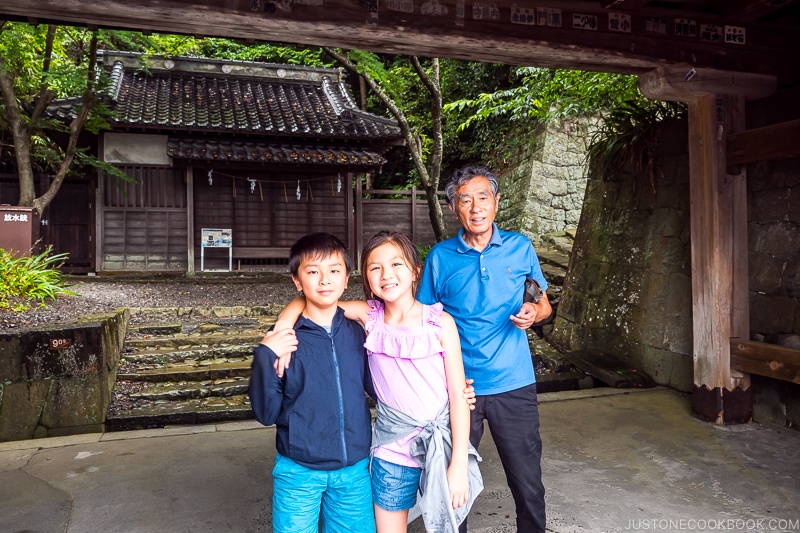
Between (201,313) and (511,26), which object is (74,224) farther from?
(511,26)

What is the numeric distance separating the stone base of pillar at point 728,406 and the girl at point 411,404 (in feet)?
10.8

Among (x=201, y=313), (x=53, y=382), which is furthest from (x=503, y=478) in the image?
(x=201, y=313)

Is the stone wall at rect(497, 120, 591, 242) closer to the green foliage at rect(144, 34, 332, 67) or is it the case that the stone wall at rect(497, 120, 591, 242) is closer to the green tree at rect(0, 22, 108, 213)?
the green tree at rect(0, 22, 108, 213)

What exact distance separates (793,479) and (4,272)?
724 centimetres

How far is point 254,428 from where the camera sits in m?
4.62

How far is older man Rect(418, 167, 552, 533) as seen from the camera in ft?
7.65

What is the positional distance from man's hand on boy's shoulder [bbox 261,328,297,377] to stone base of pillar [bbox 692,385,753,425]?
397cm

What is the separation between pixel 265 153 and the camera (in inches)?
467

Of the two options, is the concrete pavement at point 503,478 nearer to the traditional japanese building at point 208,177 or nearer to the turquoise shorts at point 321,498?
the turquoise shorts at point 321,498

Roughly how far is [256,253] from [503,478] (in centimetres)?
1028

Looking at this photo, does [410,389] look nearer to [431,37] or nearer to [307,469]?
[307,469]

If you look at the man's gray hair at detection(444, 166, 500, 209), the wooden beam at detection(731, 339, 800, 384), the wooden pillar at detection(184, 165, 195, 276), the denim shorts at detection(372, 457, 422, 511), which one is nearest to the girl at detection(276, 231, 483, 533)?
the denim shorts at detection(372, 457, 422, 511)

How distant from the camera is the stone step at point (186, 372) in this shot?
18.5ft

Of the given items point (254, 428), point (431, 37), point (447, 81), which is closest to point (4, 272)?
point (254, 428)
